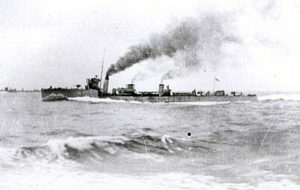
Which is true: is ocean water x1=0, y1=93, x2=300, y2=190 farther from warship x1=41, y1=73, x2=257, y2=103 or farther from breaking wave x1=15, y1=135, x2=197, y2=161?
warship x1=41, y1=73, x2=257, y2=103

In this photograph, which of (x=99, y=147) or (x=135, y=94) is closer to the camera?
(x=99, y=147)

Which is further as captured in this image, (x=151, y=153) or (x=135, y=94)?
(x=135, y=94)

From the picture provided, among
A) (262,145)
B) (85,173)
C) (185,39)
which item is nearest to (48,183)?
(85,173)

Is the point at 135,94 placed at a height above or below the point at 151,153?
above

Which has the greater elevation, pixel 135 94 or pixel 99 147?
pixel 135 94

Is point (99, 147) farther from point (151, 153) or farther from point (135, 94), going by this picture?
point (135, 94)

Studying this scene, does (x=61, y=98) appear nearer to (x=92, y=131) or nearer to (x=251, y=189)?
(x=92, y=131)

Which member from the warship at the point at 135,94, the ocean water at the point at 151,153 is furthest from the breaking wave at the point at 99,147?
the warship at the point at 135,94

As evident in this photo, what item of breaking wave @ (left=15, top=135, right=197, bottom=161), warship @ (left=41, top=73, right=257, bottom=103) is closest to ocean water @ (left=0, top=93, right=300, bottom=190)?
breaking wave @ (left=15, top=135, right=197, bottom=161)

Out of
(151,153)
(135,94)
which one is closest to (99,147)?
(151,153)
